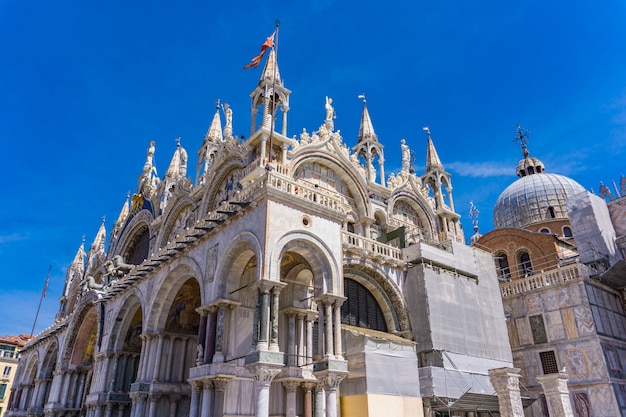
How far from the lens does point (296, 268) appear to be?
18.1 m

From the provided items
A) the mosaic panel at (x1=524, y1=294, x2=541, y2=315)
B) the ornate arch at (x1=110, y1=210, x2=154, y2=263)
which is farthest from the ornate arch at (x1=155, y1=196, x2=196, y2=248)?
the mosaic panel at (x1=524, y1=294, x2=541, y2=315)

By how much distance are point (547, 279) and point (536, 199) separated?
2422 centimetres

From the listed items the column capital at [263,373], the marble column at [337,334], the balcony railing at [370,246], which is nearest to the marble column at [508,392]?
the marble column at [337,334]

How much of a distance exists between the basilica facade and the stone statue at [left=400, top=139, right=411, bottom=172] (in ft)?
0.54

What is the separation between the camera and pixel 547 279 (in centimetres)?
2655

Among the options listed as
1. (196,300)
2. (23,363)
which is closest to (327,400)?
(196,300)

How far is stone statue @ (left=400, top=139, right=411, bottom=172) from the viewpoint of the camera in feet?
109

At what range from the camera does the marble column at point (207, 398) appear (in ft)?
51.5

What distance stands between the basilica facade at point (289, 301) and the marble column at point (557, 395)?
9.79ft

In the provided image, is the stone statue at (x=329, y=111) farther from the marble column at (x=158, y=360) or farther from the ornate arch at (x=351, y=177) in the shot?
the marble column at (x=158, y=360)

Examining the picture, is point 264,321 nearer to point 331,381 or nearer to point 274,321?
point 274,321

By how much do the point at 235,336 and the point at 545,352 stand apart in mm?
17986

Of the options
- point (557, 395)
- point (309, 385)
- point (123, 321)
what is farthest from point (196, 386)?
point (557, 395)

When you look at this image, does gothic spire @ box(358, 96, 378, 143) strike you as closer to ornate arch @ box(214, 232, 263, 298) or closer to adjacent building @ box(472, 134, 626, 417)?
adjacent building @ box(472, 134, 626, 417)
